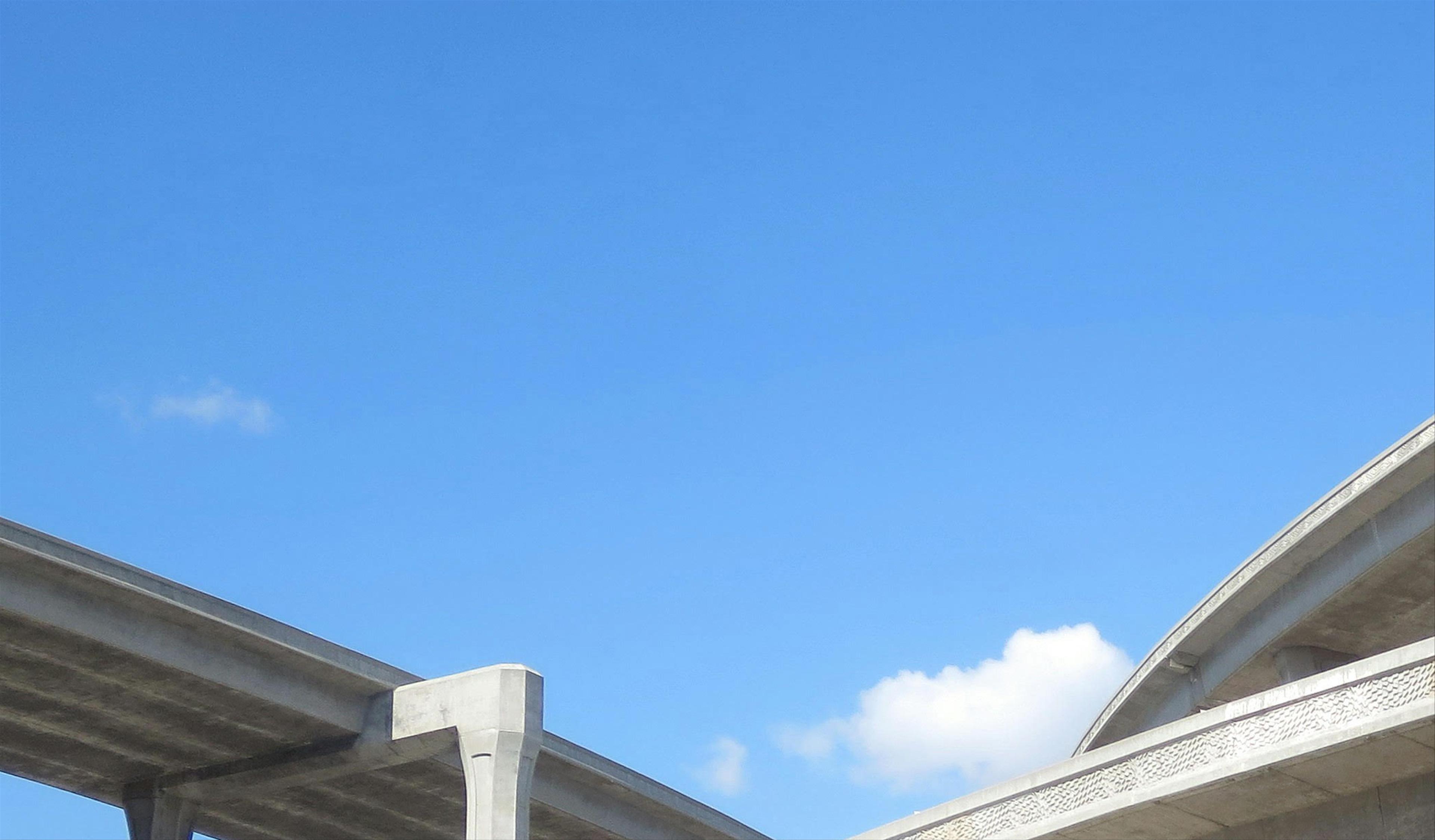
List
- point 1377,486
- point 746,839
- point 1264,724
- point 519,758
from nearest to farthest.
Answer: point 1264,724 < point 1377,486 < point 519,758 < point 746,839

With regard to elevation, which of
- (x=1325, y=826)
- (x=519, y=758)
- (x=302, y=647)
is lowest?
(x=1325, y=826)

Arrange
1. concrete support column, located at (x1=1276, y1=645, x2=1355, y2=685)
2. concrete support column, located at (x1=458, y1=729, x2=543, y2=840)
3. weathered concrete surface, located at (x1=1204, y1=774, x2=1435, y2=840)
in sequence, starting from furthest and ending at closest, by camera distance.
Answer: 1. concrete support column, located at (x1=1276, y1=645, x2=1355, y2=685)
2. concrete support column, located at (x1=458, y1=729, x2=543, y2=840)
3. weathered concrete surface, located at (x1=1204, y1=774, x2=1435, y2=840)

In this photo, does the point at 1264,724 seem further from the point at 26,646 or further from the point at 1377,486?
the point at 26,646

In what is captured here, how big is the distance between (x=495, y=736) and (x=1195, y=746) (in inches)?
605

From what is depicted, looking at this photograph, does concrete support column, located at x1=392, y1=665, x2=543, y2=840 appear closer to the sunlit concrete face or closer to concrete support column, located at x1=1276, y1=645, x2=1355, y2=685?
the sunlit concrete face

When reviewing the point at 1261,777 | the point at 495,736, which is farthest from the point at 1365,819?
→ the point at 495,736

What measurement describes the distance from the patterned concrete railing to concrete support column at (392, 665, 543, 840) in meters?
11.8

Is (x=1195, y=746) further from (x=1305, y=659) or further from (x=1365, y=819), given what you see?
(x=1305, y=659)

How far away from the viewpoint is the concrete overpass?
26.0 meters

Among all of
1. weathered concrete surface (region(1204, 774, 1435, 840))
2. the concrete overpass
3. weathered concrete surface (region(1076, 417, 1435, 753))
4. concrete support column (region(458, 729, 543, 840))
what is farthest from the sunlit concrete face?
the concrete overpass

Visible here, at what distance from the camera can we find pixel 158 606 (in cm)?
2641

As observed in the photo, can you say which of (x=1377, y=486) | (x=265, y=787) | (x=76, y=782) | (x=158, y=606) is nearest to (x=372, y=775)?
(x=265, y=787)

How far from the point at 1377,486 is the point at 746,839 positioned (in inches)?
691

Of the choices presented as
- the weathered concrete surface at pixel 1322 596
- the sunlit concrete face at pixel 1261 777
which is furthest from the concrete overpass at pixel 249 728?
the sunlit concrete face at pixel 1261 777
